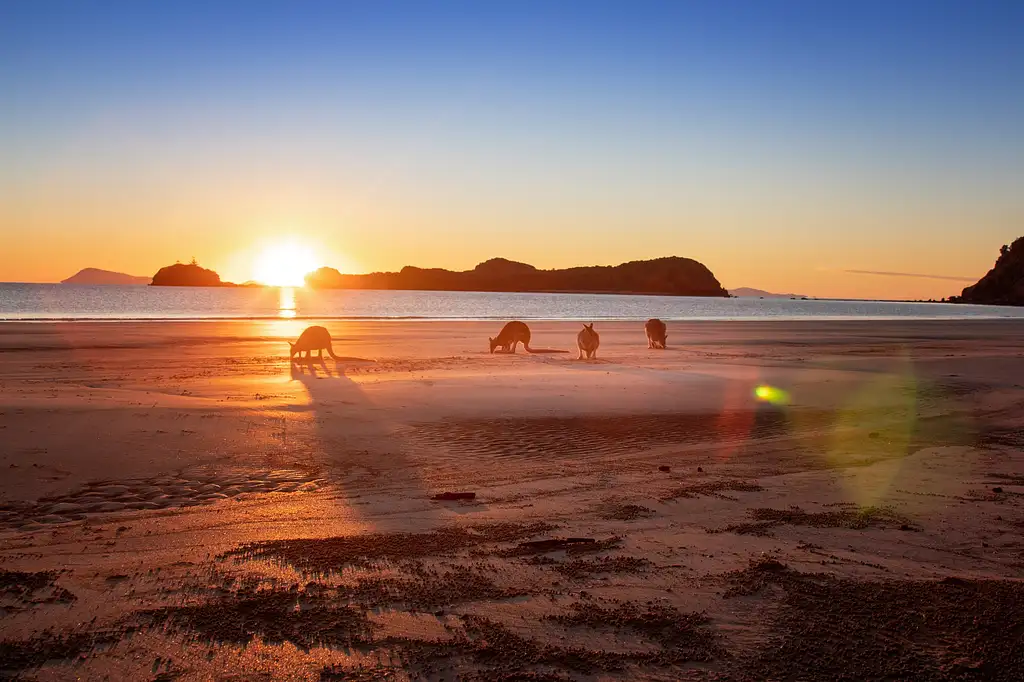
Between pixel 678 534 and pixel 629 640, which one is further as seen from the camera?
pixel 678 534

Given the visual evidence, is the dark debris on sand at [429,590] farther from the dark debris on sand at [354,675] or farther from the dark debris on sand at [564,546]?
the dark debris on sand at [354,675]

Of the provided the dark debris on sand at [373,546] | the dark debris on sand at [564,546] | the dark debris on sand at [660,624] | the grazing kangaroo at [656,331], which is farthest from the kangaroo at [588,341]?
the dark debris on sand at [660,624]

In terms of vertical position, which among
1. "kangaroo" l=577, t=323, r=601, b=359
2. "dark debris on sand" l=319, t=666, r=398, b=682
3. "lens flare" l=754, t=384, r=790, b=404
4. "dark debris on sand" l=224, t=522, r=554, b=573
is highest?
"kangaroo" l=577, t=323, r=601, b=359

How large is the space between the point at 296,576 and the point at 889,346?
29.7m

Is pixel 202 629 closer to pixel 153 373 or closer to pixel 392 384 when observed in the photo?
pixel 392 384

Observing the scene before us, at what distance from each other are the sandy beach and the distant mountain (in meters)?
178

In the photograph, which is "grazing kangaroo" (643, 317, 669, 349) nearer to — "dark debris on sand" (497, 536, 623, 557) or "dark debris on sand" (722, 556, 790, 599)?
"dark debris on sand" (497, 536, 623, 557)

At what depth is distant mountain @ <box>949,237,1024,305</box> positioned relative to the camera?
521ft

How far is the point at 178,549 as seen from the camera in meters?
5.22

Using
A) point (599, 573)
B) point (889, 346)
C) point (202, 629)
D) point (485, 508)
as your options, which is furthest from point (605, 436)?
point (889, 346)

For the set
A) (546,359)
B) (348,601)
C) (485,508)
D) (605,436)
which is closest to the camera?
(348,601)

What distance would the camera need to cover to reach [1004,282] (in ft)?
542

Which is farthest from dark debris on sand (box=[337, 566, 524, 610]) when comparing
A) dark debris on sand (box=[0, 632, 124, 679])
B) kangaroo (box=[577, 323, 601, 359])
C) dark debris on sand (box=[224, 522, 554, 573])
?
kangaroo (box=[577, 323, 601, 359])

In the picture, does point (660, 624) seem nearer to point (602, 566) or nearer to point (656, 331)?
point (602, 566)
